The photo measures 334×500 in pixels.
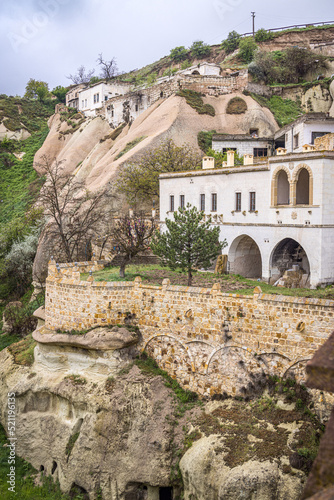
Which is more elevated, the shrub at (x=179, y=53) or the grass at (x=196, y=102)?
the shrub at (x=179, y=53)

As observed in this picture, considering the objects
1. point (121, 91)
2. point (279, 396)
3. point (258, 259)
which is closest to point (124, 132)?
point (121, 91)

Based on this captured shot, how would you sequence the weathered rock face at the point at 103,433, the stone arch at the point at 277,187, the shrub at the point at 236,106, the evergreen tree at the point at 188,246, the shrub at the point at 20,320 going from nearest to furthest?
1. the weathered rock face at the point at 103,433
2. the evergreen tree at the point at 188,246
3. the stone arch at the point at 277,187
4. the shrub at the point at 20,320
5. the shrub at the point at 236,106

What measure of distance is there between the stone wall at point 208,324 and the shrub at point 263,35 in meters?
62.0

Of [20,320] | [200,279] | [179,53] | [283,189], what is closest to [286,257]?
[283,189]

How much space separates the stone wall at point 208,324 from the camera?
14023 millimetres

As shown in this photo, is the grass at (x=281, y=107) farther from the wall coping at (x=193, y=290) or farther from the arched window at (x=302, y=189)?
the wall coping at (x=193, y=290)

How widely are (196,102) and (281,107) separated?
10.2 m

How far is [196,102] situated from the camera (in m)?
47.7

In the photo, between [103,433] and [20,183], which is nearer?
[103,433]

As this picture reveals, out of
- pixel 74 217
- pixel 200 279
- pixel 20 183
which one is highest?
pixel 20 183

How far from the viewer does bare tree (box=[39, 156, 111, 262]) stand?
29.8 m

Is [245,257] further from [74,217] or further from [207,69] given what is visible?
[207,69]

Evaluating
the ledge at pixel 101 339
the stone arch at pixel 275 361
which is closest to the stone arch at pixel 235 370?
the stone arch at pixel 275 361

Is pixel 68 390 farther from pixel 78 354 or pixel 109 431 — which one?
pixel 109 431
